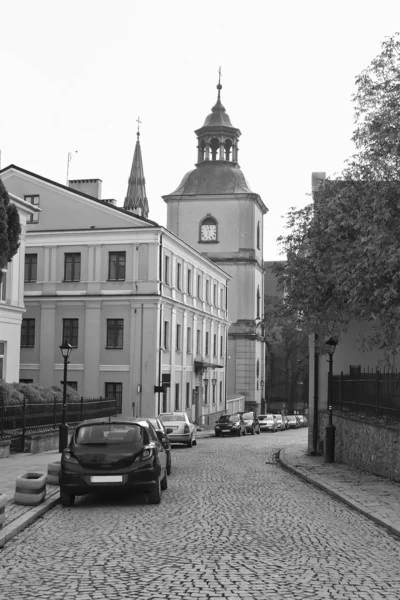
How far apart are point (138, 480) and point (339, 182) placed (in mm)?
10458

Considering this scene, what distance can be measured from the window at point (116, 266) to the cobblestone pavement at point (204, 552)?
3246cm

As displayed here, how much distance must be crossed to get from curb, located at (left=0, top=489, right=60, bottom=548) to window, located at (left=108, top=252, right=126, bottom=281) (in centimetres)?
3266

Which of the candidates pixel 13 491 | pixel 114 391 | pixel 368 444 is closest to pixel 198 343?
pixel 114 391

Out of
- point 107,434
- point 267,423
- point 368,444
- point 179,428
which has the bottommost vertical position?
point 267,423

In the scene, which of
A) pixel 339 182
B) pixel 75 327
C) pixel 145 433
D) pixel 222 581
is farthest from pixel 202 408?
pixel 222 581

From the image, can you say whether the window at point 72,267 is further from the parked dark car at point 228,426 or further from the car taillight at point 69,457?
the car taillight at point 69,457

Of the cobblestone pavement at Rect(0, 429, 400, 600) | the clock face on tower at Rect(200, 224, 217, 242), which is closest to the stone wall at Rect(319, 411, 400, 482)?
the cobblestone pavement at Rect(0, 429, 400, 600)

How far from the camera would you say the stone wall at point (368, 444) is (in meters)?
17.9

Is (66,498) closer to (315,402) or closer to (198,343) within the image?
(315,402)

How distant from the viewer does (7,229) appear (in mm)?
25344

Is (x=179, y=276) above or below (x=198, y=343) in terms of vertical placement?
above

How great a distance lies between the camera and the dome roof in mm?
70938

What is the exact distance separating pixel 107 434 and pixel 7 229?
40.7 feet

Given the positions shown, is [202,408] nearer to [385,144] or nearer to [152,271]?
[152,271]
